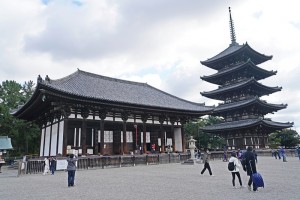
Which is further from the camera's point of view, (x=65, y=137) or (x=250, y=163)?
(x=65, y=137)

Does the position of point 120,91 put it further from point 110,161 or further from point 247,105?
point 247,105

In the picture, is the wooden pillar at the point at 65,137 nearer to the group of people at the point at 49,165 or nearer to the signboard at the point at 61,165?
the signboard at the point at 61,165

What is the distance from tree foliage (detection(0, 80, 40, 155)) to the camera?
3903 cm

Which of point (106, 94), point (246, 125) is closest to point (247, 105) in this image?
point (246, 125)

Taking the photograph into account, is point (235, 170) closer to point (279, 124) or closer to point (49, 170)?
point (49, 170)

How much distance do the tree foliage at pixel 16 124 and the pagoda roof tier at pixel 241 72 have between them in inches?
1238

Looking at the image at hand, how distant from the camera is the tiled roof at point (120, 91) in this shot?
2252 centimetres

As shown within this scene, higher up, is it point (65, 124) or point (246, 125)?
point (246, 125)

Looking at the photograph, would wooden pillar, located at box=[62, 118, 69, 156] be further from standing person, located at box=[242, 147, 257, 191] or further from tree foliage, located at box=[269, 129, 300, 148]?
tree foliage, located at box=[269, 129, 300, 148]

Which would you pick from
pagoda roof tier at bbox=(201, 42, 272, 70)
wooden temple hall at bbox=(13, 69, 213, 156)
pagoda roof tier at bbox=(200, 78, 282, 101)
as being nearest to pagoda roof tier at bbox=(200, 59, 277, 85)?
pagoda roof tier at bbox=(201, 42, 272, 70)

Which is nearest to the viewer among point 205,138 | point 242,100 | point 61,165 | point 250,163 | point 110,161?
point 250,163

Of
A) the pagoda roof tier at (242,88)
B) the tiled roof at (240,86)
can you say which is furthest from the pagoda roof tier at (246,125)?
the tiled roof at (240,86)

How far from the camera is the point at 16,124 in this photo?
131ft

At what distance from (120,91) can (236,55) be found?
21.4 m
